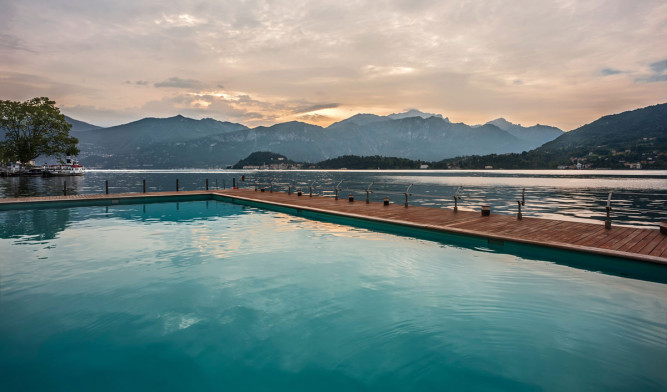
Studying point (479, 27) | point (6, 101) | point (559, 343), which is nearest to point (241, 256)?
point (559, 343)

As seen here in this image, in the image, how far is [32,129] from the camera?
72.9m

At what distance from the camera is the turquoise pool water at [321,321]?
4652 millimetres

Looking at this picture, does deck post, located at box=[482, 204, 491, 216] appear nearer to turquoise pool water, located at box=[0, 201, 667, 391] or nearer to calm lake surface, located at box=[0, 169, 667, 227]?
calm lake surface, located at box=[0, 169, 667, 227]

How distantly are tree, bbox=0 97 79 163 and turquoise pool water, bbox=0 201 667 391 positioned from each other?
3198 inches

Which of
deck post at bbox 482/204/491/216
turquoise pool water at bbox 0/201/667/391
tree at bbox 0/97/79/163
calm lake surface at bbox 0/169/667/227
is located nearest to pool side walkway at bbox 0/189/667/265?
deck post at bbox 482/204/491/216

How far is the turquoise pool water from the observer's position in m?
4.65

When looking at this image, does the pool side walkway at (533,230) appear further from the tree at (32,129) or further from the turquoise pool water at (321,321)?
the tree at (32,129)

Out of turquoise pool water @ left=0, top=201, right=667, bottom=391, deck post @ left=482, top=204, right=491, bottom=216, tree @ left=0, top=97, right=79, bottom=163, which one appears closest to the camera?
turquoise pool water @ left=0, top=201, right=667, bottom=391

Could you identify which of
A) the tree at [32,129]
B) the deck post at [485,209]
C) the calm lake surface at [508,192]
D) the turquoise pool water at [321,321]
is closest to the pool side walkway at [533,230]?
the deck post at [485,209]

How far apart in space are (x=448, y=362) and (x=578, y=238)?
8296 mm

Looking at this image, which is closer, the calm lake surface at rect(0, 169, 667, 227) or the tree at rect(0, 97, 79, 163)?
the calm lake surface at rect(0, 169, 667, 227)

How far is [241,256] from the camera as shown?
11.3 meters

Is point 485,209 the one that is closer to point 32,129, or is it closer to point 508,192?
point 508,192

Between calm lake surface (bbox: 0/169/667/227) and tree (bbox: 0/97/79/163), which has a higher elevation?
tree (bbox: 0/97/79/163)
